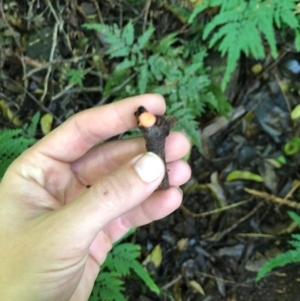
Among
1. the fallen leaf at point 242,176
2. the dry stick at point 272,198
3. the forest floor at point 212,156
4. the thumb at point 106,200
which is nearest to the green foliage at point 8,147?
the forest floor at point 212,156

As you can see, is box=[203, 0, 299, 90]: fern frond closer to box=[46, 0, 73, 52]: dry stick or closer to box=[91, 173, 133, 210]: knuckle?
box=[46, 0, 73, 52]: dry stick

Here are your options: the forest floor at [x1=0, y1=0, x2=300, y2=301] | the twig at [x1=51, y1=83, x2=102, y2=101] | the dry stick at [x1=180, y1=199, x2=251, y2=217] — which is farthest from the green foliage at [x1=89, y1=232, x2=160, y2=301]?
the twig at [x1=51, y1=83, x2=102, y2=101]

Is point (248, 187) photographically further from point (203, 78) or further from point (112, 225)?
point (112, 225)

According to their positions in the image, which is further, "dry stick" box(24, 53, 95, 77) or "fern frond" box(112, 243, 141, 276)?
"dry stick" box(24, 53, 95, 77)

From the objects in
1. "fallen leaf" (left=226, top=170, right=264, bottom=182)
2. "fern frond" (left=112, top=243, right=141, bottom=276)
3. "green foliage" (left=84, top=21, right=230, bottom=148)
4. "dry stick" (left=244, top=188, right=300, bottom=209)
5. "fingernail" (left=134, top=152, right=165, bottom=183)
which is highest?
"fingernail" (left=134, top=152, right=165, bottom=183)

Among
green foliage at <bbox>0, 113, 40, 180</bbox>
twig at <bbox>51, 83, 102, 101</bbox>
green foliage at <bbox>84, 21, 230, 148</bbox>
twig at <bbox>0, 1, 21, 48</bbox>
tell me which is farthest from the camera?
twig at <bbox>51, 83, 102, 101</bbox>

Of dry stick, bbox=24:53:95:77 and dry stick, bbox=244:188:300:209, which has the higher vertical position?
dry stick, bbox=24:53:95:77

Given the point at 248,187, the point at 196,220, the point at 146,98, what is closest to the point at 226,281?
the point at 196,220
